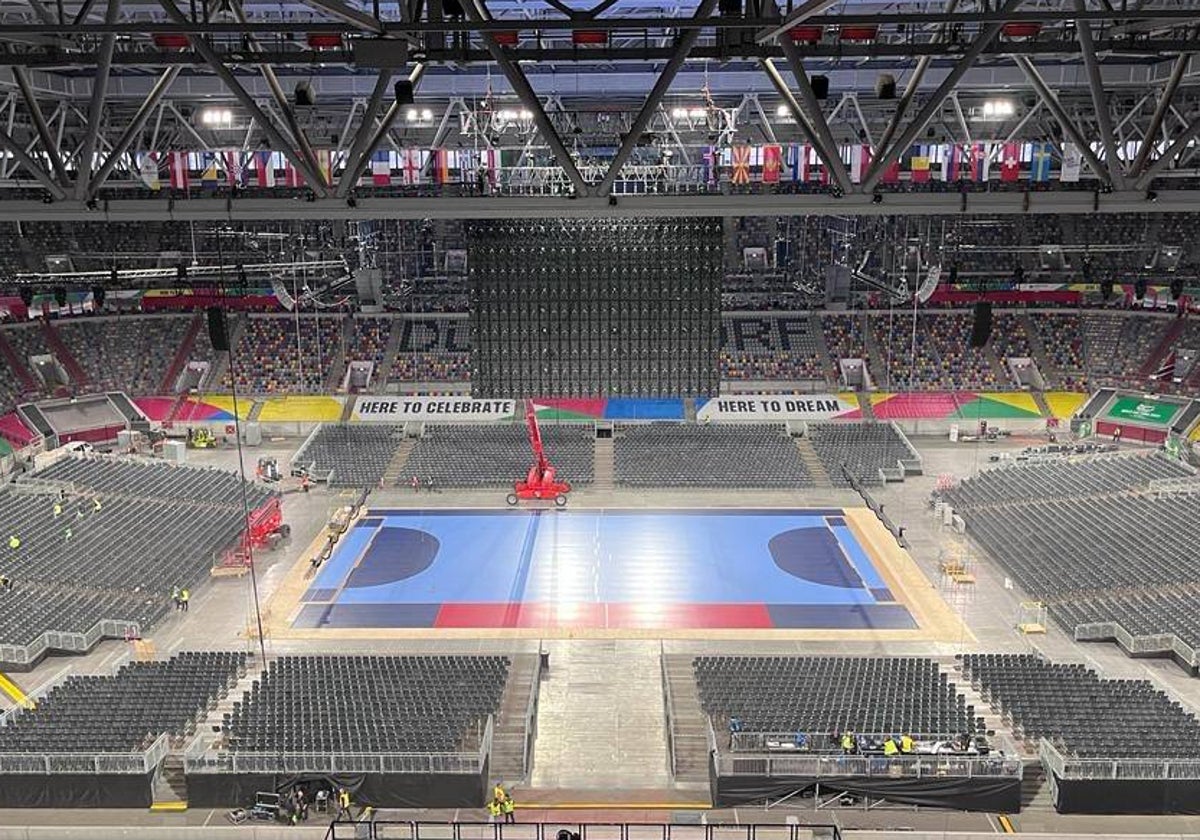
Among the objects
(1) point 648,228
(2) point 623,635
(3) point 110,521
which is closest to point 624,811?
(2) point 623,635

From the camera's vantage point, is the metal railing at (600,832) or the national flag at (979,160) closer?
the metal railing at (600,832)

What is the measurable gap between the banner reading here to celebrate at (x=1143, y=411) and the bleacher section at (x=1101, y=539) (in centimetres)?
624

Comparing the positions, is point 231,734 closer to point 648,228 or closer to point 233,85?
point 233,85

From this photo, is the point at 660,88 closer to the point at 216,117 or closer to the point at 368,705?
the point at 368,705

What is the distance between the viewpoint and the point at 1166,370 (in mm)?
40562

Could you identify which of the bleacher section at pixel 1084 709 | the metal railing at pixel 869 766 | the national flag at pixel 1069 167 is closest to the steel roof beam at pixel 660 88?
the metal railing at pixel 869 766

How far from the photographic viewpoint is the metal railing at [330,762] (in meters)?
16.1

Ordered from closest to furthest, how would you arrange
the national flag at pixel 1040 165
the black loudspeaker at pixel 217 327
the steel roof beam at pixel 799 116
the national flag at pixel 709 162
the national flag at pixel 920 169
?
the steel roof beam at pixel 799 116 → the black loudspeaker at pixel 217 327 → the national flag at pixel 1040 165 → the national flag at pixel 920 169 → the national flag at pixel 709 162

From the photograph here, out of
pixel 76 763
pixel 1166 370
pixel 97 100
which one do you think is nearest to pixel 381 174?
pixel 76 763

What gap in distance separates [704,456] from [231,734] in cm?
2357

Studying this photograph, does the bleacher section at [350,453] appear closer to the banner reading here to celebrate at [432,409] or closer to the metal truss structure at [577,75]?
the banner reading here to celebrate at [432,409]

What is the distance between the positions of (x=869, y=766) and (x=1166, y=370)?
108 feet

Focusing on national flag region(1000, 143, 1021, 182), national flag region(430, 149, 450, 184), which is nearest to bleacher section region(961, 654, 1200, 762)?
national flag region(1000, 143, 1021, 182)

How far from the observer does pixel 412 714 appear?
18.1m
